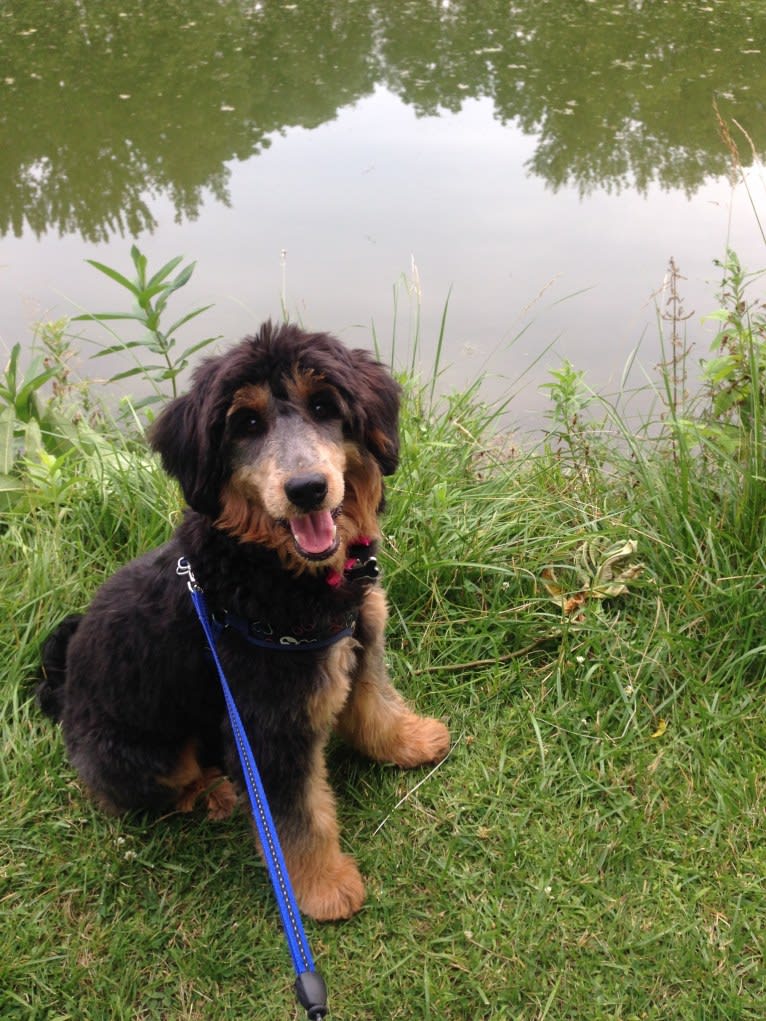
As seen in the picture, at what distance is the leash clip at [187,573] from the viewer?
7.89 ft

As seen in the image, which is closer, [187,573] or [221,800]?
[187,573]

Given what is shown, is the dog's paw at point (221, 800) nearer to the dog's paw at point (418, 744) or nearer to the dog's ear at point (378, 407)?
the dog's paw at point (418, 744)

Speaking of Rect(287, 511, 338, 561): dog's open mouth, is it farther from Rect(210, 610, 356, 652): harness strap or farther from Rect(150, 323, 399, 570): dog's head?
Rect(210, 610, 356, 652): harness strap

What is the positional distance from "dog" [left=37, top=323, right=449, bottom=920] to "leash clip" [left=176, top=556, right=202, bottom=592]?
0.03 m

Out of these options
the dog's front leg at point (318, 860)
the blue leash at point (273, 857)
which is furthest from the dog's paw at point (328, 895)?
the blue leash at point (273, 857)

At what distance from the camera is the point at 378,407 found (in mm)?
2383

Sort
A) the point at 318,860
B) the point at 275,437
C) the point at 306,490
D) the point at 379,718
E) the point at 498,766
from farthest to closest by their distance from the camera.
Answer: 1. the point at 498,766
2. the point at 379,718
3. the point at 318,860
4. the point at 275,437
5. the point at 306,490

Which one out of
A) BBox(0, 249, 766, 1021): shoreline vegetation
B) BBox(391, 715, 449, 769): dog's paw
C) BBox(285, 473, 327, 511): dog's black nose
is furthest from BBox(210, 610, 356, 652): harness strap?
BBox(0, 249, 766, 1021): shoreline vegetation

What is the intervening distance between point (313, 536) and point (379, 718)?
961 mm

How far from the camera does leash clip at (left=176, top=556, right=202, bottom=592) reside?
7.89 ft

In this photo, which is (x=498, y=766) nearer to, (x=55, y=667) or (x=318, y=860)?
(x=318, y=860)

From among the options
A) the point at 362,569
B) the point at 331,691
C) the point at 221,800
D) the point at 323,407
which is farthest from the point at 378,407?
the point at 221,800

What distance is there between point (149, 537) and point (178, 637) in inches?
48.3

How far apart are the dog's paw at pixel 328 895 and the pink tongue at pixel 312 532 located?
1130 mm
